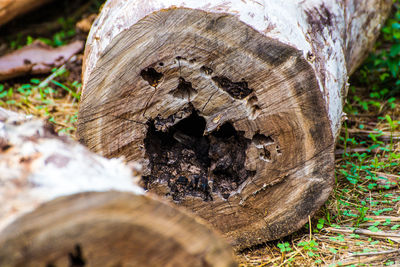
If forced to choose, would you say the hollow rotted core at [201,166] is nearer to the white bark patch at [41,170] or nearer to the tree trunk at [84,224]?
the white bark patch at [41,170]

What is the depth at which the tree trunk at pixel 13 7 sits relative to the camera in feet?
11.7

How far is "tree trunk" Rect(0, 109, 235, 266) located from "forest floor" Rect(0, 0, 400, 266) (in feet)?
2.97

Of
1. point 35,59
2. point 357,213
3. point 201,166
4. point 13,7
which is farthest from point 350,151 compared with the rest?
point 13,7

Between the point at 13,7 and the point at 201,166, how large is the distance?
9.21 ft

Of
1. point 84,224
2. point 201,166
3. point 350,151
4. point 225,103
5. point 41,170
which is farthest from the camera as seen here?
point 350,151

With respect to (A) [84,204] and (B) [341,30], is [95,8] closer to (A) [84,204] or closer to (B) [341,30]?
(B) [341,30]

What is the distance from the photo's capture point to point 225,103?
1767 millimetres

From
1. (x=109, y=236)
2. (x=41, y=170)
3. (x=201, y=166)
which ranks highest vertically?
(x=41, y=170)

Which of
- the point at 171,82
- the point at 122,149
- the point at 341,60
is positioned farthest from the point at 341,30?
the point at 122,149

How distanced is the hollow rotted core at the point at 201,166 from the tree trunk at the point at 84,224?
73 cm

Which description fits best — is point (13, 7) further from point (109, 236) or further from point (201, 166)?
point (109, 236)

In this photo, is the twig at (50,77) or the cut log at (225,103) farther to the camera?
the twig at (50,77)

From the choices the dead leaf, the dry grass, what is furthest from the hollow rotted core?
the dead leaf

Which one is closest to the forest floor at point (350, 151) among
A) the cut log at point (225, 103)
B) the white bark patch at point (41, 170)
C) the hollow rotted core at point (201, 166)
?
the cut log at point (225, 103)
